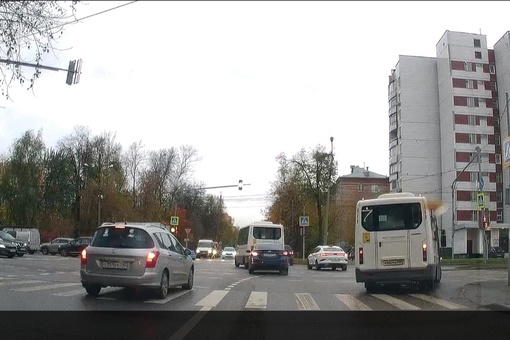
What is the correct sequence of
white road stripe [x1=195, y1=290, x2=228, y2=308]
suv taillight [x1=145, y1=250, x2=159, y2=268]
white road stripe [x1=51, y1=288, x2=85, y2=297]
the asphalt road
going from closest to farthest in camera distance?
1. the asphalt road
2. white road stripe [x1=195, y1=290, x2=228, y2=308]
3. suv taillight [x1=145, y1=250, x2=159, y2=268]
4. white road stripe [x1=51, y1=288, x2=85, y2=297]

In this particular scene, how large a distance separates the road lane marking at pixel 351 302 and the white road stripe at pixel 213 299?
3.03 meters

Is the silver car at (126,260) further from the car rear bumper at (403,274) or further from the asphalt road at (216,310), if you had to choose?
the car rear bumper at (403,274)

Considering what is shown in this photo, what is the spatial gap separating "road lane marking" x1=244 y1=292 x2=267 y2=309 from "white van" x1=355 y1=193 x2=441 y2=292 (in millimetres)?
3236

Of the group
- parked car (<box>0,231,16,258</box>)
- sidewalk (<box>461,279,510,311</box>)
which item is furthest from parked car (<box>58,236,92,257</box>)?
sidewalk (<box>461,279,510,311</box>)

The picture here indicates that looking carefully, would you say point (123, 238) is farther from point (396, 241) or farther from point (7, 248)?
point (7, 248)

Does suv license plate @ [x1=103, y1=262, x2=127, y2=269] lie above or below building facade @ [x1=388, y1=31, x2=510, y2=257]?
below

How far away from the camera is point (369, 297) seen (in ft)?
48.4

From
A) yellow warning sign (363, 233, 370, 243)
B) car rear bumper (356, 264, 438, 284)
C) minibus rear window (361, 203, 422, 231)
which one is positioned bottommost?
car rear bumper (356, 264, 438, 284)

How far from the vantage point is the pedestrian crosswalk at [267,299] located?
1205 centimetres

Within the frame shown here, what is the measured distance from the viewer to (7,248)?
34.1 metres

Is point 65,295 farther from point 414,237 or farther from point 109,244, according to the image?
point 414,237

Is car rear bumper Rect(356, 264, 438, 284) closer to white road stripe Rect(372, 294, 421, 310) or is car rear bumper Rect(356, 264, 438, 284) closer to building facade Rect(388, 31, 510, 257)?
white road stripe Rect(372, 294, 421, 310)

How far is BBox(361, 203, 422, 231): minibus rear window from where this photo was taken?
51.1 feet
